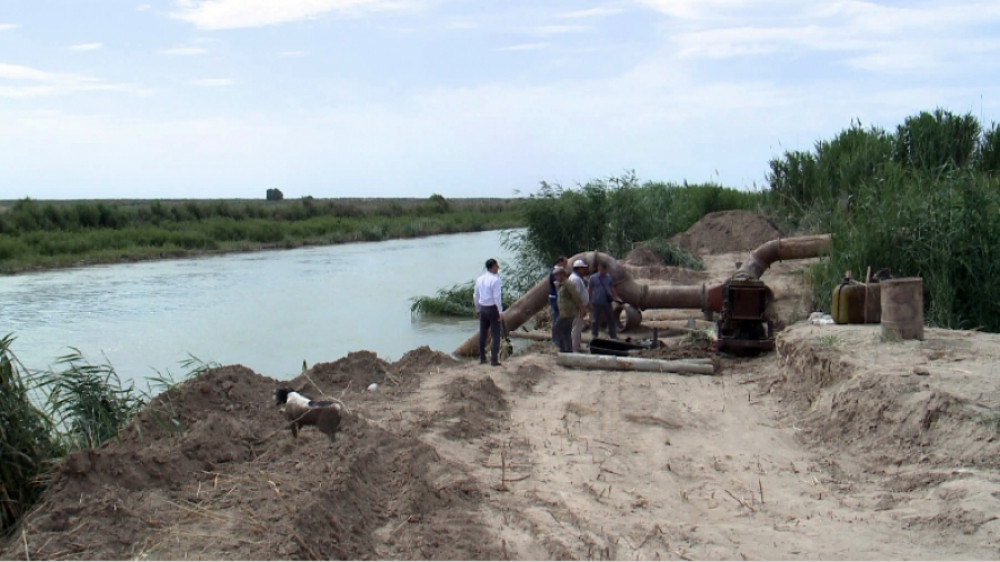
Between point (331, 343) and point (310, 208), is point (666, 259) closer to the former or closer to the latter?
point (331, 343)

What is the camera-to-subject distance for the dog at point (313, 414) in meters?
7.37

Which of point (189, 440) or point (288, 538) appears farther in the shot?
point (189, 440)

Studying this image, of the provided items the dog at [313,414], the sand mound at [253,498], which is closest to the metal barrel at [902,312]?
the sand mound at [253,498]

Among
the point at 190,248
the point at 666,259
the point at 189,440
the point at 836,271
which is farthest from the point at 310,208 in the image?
the point at 189,440

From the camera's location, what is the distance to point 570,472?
7.43 meters

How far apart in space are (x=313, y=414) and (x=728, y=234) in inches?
811

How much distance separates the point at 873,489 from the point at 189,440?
17.1ft

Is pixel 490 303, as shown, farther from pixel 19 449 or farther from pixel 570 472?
pixel 19 449

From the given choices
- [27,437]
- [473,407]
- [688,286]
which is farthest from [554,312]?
[27,437]

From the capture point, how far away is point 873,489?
22.8ft

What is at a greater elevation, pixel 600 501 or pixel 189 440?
pixel 189 440

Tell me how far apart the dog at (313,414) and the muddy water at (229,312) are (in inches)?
153

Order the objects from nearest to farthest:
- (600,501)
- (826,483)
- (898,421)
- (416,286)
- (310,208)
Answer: (600,501), (826,483), (898,421), (416,286), (310,208)

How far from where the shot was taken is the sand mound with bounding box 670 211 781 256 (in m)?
25.4
